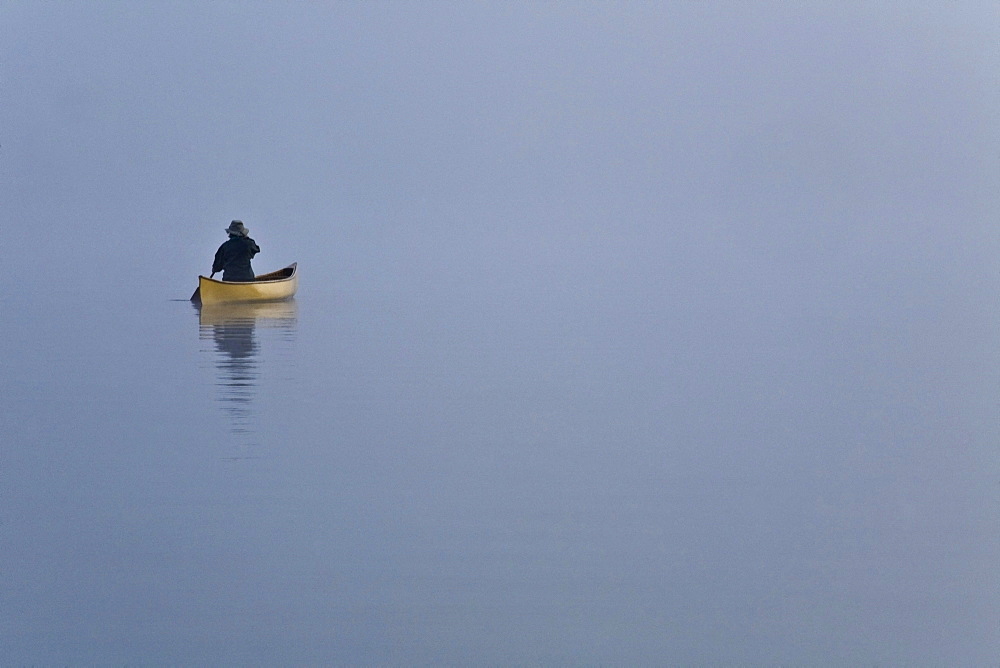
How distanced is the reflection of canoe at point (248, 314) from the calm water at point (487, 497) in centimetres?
270

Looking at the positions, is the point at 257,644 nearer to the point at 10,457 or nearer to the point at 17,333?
the point at 10,457

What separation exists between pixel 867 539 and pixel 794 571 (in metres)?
1.05

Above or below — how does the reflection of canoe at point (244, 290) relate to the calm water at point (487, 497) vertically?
above

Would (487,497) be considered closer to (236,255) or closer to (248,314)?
(248,314)

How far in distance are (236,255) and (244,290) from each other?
0.62m

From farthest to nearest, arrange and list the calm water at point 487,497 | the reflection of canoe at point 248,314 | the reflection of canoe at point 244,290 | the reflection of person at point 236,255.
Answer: the reflection of person at point 236,255 → the reflection of canoe at point 244,290 → the reflection of canoe at point 248,314 → the calm water at point 487,497

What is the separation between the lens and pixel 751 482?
1287 cm

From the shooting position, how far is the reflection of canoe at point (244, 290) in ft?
92.5

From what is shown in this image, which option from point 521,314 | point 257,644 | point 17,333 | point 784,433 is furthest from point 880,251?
point 257,644

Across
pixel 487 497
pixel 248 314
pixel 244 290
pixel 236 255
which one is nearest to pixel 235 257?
pixel 236 255

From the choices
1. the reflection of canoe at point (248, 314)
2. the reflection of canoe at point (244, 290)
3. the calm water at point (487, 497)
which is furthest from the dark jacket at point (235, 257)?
the calm water at point (487, 497)

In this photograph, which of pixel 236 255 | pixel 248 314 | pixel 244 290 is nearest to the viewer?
pixel 248 314

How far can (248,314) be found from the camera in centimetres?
2744

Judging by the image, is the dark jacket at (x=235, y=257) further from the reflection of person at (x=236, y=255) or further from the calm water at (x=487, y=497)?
the calm water at (x=487, y=497)
